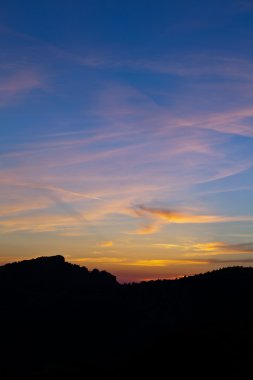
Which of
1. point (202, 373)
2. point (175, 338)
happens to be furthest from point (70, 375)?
point (202, 373)

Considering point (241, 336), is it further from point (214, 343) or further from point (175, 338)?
point (175, 338)

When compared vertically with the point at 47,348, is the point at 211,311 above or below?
above

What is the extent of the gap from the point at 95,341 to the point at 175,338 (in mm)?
92511

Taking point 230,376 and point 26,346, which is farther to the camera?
point 26,346

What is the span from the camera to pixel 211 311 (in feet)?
598

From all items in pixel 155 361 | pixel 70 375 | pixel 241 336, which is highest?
pixel 241 336

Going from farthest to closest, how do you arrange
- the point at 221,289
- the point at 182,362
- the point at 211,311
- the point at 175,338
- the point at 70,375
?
the point at 221,289, the point at 211,311, the point at 70,375, the point at 175,338, the point at 182,362

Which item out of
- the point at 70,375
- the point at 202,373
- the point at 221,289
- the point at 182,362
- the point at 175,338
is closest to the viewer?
the point at 202,373

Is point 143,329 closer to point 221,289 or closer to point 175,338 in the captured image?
point 221,289

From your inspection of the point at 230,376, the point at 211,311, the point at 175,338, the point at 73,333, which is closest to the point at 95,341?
the point at 73,333

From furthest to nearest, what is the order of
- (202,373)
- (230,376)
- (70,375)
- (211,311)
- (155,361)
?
1. (211,311)
2. (70,375)
3. (155,361)
4. (202,373)
5. (230,376)

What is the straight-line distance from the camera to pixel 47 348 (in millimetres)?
187500

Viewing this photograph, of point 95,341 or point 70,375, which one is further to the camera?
point 95,341

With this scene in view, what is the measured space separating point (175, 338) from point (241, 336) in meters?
20.4
